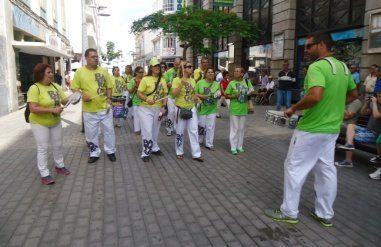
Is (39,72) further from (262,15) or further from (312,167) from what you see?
(262,15)

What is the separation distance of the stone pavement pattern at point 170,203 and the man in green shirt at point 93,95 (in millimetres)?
626

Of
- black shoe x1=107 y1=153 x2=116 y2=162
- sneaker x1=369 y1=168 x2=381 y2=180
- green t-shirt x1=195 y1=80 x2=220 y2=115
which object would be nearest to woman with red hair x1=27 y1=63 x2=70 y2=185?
black shoe x1=107 y1=153 x2=116 y2=162

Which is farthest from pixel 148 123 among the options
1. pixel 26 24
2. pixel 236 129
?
pixel 26 24

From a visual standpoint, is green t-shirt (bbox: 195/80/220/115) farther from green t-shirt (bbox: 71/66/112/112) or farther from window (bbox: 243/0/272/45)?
window (bbox: 243/0/272/45)

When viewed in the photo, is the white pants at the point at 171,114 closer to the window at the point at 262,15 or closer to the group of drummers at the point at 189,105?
the group of drummers at the point at 189,105

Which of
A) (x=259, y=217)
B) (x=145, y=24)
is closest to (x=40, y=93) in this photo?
(x=259, y=217)

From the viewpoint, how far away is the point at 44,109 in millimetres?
5066

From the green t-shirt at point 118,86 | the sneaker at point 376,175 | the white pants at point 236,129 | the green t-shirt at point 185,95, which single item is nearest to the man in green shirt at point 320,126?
the sneaker at point 376,175

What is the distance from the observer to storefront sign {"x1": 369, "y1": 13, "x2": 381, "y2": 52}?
10688mm

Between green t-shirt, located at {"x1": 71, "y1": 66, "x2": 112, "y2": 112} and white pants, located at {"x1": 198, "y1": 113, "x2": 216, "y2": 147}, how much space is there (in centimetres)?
222

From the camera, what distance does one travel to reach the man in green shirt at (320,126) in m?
3.61

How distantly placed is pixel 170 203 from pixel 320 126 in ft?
6.85

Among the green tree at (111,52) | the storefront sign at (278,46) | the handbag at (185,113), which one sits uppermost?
the green tree at (111,52)

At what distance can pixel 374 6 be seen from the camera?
1089cm
